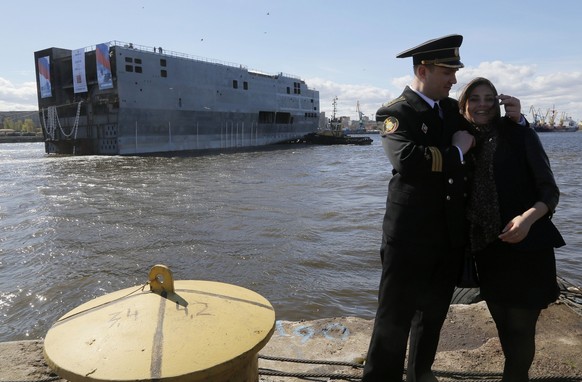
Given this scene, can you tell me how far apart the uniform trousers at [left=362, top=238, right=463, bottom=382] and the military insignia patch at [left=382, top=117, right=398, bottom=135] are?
0.54 meters

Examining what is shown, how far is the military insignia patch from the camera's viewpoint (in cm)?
211

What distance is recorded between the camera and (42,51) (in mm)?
38031

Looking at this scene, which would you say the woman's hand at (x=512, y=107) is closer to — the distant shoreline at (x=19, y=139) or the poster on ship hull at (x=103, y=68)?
the poster on ship hull at (x=103, y=68)

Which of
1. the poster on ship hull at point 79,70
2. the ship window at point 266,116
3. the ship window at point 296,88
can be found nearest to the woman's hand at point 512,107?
the poster on ship hull at point 79,70

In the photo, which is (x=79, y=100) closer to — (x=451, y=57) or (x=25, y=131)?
(x=451, y=57)

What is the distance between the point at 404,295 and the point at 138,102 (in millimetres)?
36028

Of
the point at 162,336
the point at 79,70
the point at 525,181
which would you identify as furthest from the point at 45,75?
the point at 525,181

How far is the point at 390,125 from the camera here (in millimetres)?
2137

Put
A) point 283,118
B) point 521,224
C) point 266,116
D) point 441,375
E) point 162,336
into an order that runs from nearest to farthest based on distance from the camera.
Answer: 1. point 162,336
2. point 521,224
3. point 441,375
4. point 266,116
5. point 283,118

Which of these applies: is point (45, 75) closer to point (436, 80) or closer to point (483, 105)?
point (436, 80)

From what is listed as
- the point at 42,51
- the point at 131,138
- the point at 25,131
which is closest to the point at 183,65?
the point at 131,138

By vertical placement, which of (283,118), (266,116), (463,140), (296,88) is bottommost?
(463,140)

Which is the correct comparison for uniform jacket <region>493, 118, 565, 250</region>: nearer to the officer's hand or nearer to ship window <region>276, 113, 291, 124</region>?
the officer's hand

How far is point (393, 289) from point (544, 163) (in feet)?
2.96
